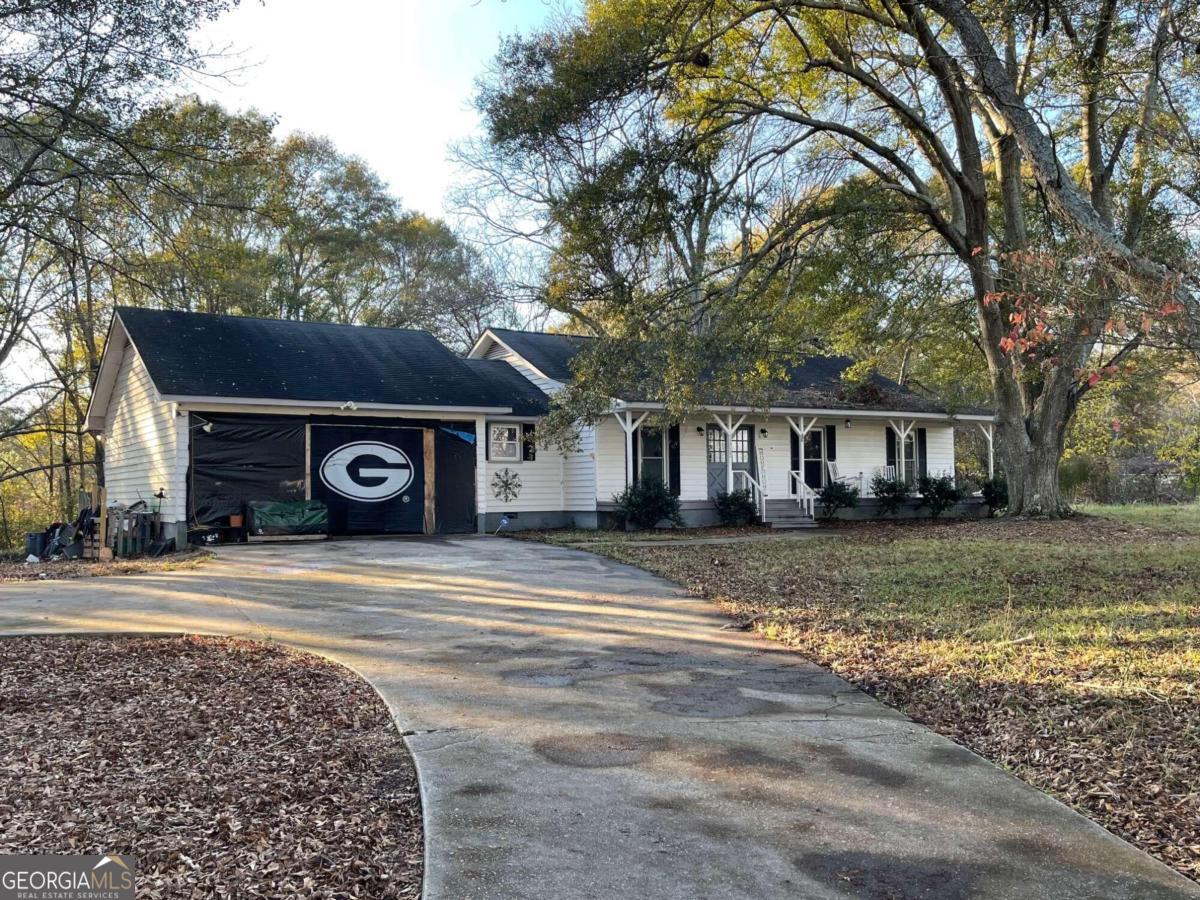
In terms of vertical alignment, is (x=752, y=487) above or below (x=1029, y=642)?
above

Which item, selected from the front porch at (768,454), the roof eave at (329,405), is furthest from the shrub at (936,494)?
the roof eave at (329,405)

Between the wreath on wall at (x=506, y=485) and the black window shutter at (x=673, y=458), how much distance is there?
3502mm

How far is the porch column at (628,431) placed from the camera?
18.0 meters

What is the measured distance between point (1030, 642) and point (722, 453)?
545 inches

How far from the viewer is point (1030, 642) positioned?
260 inches

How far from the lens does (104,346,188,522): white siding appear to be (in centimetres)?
1501

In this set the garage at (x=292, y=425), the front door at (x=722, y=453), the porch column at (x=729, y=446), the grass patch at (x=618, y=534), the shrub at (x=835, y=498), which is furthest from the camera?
the shrub at (x=835, y=498)

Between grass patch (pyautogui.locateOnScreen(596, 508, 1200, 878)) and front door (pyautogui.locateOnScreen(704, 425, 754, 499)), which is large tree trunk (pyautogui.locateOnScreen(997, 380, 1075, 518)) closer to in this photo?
grass patch (pyautogui.locateOnScreen(596, 508, 1200, 878))

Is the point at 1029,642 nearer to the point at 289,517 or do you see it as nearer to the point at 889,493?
the point at 289,517

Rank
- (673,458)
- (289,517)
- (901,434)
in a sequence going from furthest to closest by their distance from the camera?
1. (901,434)
2. (673,458)
3. (289,517)

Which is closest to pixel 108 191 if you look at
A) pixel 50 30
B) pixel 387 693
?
pixel 50 30

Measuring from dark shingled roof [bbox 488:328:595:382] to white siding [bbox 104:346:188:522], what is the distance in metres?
7.93

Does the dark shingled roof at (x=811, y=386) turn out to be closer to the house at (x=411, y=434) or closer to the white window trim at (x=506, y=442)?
the house at (x=411, y=434)
